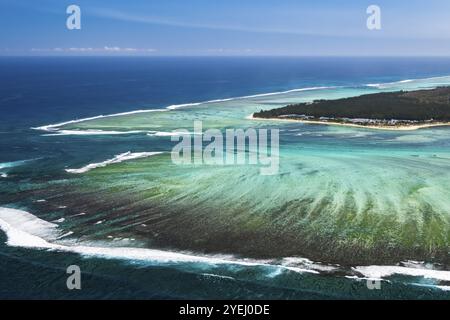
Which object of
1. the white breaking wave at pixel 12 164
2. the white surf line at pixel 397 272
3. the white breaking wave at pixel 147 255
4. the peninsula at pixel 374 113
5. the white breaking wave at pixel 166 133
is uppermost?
the peninsula at pixel 374 113

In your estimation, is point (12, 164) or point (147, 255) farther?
point (12, 164)

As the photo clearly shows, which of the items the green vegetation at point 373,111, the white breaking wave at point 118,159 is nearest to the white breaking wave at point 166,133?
the white breaking wave at point 118,159

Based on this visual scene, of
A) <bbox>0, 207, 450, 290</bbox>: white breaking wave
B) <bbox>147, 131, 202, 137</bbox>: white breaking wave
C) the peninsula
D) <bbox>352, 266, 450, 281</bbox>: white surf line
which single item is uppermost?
the peninsula

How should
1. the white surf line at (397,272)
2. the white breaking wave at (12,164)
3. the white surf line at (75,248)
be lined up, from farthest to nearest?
the white breaking wave at (12,164) < the white surf line at (75,248) < the white surf line at (397,272)

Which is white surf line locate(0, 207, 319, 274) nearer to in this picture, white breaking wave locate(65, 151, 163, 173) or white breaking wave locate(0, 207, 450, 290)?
white breaking wave locate(0, 207, 450, 290)

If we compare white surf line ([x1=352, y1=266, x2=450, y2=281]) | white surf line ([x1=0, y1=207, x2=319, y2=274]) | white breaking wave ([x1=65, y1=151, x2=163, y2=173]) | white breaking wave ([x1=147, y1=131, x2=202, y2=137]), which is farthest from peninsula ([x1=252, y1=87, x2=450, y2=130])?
white surf line ([x1=0, y1=207, x2=319, y2=274])

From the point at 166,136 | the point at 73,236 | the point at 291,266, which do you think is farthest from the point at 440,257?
the point at 166,136

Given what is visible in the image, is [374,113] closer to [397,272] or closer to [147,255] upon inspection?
[397,272]

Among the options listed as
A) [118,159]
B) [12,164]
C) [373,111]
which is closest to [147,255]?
[118,159]

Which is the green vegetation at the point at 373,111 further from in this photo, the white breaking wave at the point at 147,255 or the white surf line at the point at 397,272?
the white breaking wave at the point at 147,255
